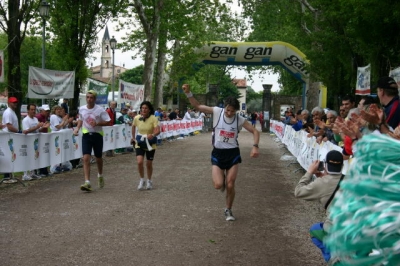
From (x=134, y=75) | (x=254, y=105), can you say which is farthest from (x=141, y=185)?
(x=254, y=105)

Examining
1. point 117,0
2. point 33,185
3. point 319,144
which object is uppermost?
point 117,0

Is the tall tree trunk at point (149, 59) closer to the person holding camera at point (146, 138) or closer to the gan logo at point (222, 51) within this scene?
the gan logo at point (222, 51)

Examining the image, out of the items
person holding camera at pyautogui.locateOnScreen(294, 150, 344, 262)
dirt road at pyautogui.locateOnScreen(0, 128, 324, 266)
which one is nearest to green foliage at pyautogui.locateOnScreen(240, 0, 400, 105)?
dirt road at pyautogui.locateOnScreen(0, 128, 324, 266)

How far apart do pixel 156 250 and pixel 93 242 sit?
0.85m

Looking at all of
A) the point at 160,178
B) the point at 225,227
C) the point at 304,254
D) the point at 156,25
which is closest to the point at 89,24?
the point at 156,25

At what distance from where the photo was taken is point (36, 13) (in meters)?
18.2

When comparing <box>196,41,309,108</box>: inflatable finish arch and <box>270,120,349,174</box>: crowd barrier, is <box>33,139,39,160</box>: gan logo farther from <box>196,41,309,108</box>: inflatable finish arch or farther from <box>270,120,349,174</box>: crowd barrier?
<box>196,41,309,108</box>: inflatable finish arch

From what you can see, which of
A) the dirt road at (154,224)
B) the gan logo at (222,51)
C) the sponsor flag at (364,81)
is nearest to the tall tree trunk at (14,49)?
the dirt road at (154,224)

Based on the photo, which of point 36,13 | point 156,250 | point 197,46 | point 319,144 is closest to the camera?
point 156,250

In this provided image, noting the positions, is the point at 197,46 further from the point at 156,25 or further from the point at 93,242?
the point at 93,242

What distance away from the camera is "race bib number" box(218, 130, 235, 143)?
860cm

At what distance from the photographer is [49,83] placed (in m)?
16.2

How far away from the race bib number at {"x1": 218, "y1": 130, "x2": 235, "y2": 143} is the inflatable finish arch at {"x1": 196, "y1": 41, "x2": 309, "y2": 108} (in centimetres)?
2560

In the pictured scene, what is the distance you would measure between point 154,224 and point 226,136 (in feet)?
5.92
